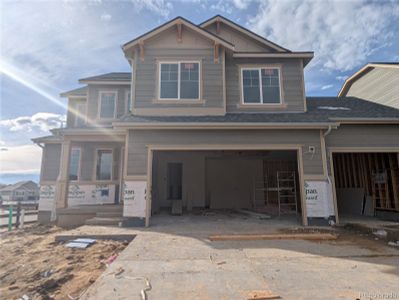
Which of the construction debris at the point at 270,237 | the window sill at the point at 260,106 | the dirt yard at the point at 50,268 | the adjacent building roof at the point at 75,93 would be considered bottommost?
the dirt yard at the point at 50,268

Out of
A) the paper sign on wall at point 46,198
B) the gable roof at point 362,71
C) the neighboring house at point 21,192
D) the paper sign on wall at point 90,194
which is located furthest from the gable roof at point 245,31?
the neighboring house at point 21,192

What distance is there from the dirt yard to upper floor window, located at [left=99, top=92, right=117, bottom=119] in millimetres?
6892

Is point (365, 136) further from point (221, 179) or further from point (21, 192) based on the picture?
point (21, 192)

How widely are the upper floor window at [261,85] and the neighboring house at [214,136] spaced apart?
0.04m

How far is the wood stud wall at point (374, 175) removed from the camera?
29.7 feet

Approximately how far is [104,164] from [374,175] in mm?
12622

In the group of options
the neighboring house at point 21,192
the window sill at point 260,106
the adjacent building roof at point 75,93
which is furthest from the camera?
the neighboring house at point 21,192

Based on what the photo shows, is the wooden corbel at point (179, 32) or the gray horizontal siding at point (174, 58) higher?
the wooden corbel at point (179, 32)

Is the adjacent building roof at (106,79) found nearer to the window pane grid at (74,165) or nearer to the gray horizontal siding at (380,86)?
the window pane grid at (74,165)

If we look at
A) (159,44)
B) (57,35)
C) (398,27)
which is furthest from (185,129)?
(398,27)

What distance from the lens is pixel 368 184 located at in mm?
10250

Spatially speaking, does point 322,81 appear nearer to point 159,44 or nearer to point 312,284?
point 159,44

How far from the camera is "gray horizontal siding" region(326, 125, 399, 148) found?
27.0ft

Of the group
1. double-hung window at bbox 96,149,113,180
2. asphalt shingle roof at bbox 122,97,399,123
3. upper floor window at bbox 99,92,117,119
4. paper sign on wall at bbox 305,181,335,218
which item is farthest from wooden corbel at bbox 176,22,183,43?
paper sign on wall at bbox 305,181,335,218
